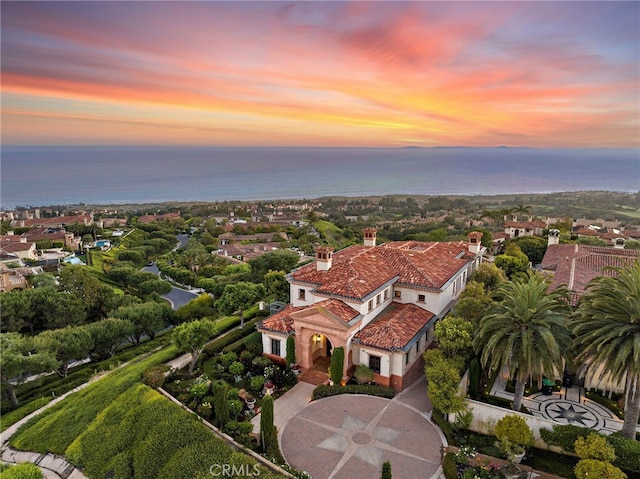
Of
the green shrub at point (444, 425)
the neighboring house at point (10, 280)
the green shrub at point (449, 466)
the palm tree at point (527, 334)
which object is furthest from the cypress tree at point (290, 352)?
the neighboring house at point (10, 280)

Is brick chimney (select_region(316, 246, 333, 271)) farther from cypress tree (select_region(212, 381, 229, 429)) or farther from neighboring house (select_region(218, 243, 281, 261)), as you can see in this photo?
neighboring house (select_region(218, 243, 281, 261))

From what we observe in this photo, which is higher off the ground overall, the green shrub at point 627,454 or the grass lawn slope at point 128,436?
the green shrub at point 627,454

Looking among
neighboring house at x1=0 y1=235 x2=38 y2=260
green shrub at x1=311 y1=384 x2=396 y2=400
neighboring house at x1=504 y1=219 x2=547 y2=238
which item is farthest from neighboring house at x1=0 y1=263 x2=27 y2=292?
neighboring house at x1=504 y1=219 x2=547 y2=238

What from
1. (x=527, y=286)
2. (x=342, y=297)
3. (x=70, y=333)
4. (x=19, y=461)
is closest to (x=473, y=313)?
(x=527, y=286)

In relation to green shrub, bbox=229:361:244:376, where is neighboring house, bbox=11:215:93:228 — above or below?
below

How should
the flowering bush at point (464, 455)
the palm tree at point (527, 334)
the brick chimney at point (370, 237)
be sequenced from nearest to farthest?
the flowering bush at point (464, 455) < the palm tree at point (527, 334) < the brick chimney at point (370, 237)

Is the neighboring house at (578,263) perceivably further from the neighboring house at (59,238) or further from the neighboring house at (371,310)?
the neighboring house at (59,238)
